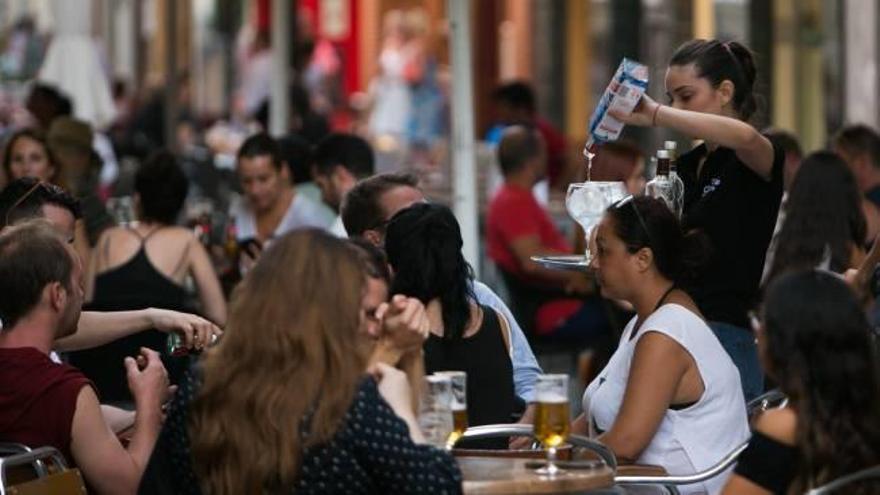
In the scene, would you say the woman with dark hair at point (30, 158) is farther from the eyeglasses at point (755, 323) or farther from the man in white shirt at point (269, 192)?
the eyeglasses at point (755, 323)

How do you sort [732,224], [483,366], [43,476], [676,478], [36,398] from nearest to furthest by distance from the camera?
[43,476] < [676,478] < [36,398] < [483,366] < [732,224]

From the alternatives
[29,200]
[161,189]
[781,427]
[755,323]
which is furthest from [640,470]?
[161,189]

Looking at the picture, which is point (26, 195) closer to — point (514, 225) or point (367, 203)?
point (367, 203)

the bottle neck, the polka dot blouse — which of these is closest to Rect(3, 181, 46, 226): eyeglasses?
the bottle neck

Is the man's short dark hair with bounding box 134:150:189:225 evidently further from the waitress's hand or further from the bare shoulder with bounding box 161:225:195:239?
the waitress's hand

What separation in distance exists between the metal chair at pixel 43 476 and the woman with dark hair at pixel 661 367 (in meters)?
1.37

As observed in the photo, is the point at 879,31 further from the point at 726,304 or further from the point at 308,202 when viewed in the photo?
the point at 726,304

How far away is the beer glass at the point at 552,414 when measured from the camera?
4922 millimetres

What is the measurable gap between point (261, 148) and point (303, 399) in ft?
18.5

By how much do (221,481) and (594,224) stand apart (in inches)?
84.1

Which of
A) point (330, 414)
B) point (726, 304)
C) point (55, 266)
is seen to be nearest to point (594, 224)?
point (726, 304)

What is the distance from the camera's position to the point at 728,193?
21.1ft

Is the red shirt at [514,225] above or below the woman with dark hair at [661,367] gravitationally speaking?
below

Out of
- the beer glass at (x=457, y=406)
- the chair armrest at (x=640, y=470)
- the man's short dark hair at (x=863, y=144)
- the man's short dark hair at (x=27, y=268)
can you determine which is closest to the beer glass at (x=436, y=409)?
the beer glass at (x=457, y=406)
